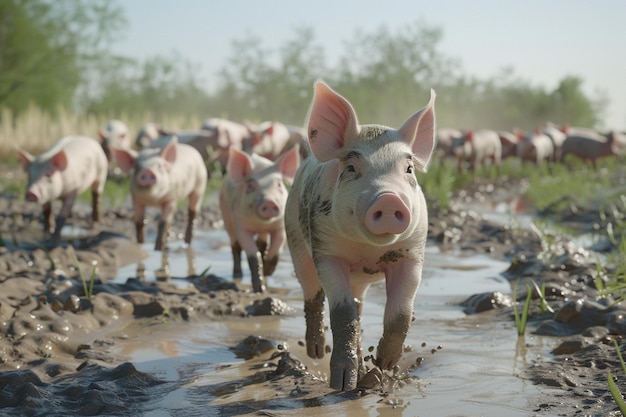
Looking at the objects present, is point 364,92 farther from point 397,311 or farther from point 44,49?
point 397,311

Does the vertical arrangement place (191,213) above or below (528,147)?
below

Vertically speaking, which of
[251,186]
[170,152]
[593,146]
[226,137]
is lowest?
[251,186]

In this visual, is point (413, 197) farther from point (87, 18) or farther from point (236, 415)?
point (87, 18)

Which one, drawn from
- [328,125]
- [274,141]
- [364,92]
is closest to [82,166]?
[328,125]

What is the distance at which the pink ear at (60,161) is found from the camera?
916 cm

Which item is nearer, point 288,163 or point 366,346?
point 366,346

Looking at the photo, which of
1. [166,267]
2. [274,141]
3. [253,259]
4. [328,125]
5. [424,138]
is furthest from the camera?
[274,141]

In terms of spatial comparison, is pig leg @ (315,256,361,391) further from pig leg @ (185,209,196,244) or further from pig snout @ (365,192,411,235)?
pig leg @ (185,209,196,244)

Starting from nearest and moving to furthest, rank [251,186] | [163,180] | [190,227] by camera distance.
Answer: [251,186] → [163,180] → [190,227]

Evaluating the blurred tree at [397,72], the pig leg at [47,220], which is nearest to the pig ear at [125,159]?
the pig leg at [47,220]

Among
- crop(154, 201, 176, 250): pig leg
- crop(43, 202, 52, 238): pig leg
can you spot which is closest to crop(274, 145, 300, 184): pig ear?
crop(154, 201, 176, 250): pig leg

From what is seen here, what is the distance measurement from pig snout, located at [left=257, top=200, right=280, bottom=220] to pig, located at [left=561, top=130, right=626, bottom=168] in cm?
1814

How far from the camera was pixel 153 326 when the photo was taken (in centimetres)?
510

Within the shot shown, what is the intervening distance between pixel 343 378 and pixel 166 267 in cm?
453
